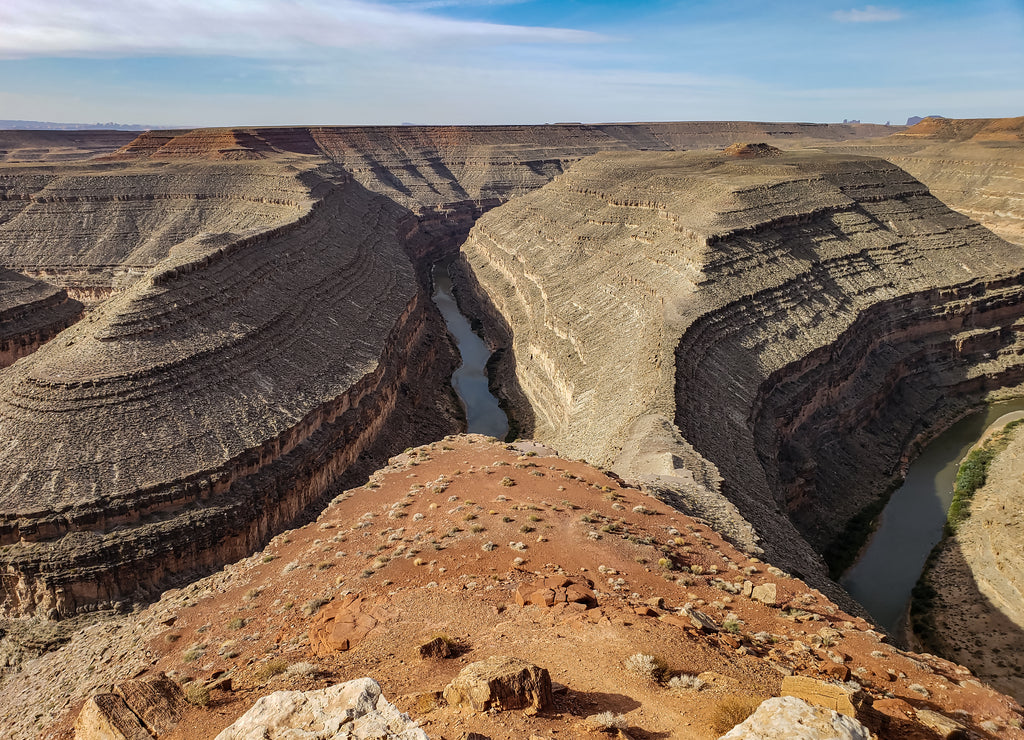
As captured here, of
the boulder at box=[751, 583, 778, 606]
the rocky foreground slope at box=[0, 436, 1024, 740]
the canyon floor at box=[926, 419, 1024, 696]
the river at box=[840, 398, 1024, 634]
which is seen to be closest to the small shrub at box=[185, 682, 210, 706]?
the rocky foreground slope at box=[0, 436, 1024, 740]

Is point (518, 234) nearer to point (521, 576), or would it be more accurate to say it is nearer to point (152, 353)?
point (152, 353)

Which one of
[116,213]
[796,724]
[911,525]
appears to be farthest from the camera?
[116,213]

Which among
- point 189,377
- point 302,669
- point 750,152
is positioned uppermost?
point 750,152

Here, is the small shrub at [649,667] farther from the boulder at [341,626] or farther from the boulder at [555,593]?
the boulder at [341,626]

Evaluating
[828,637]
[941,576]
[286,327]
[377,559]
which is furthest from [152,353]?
[941,576]

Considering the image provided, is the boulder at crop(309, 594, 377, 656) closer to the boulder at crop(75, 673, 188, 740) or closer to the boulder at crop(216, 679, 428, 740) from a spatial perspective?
the boulder at crop(75, 673, 188, 740)

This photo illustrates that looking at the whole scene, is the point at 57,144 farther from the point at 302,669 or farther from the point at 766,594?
the point at 766,594

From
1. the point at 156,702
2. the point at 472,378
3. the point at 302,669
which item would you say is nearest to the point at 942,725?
the point at 302,669
